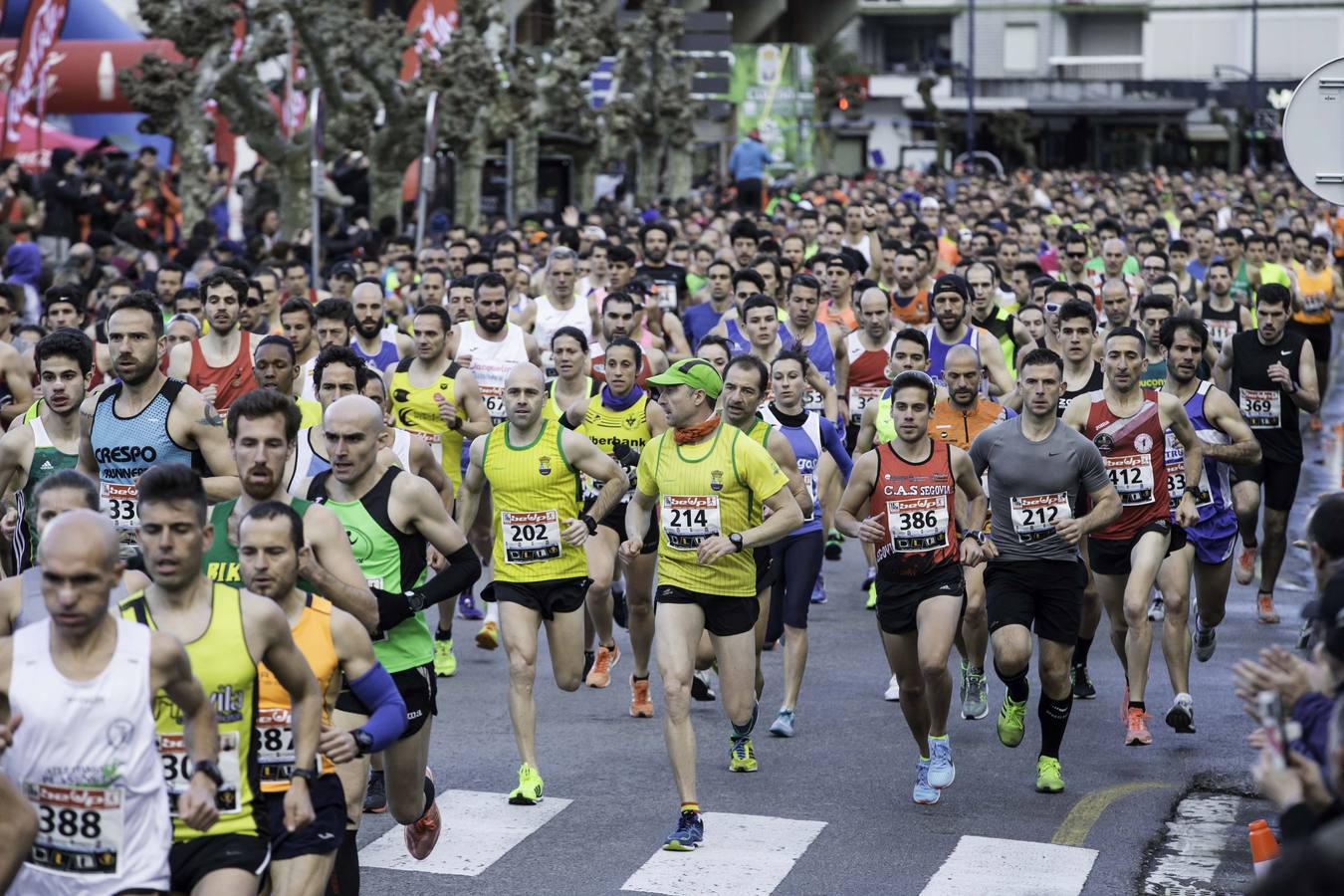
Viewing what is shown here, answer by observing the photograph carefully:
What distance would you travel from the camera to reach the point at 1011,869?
7906mm

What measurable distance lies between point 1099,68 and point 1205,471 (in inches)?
3652

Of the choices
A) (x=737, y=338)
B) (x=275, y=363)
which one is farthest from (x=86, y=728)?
(x=737, y=338)

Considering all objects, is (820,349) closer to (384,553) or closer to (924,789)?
(924,789)

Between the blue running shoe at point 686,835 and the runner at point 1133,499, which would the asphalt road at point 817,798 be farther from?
the runner at point 1133,499

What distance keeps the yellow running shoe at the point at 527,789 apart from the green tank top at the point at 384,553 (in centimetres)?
140

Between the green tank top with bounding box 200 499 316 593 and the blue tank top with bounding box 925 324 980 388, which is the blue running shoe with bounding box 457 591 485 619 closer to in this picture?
the blue tank top with bounding box 925 324 980 388

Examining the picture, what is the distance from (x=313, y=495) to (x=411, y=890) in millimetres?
1456

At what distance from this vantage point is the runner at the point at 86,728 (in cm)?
492

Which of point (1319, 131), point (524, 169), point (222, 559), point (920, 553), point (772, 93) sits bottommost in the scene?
point (920, 553)

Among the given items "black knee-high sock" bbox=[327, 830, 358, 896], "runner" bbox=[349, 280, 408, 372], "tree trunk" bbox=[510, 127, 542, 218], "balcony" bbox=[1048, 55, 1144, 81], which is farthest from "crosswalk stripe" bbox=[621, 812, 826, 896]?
"balcony" bbox=[1048, 55, 1144, 81]

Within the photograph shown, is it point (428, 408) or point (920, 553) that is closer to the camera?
point (920, 553)

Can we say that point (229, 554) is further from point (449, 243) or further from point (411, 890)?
point (449, 243)

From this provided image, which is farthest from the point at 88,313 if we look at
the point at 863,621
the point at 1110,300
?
the point at 1110,300

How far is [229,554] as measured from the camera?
6.48 m
